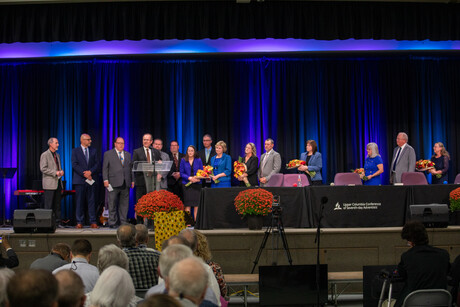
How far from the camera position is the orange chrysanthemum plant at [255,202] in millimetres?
7582

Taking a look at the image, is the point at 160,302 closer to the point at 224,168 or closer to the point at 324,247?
the point at 324,247

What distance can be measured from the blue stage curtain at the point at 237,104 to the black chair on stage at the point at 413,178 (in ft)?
9.97

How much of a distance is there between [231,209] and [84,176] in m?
3.37

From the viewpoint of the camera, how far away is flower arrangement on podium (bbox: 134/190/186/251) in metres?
7.38

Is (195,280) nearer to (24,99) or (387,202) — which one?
(387,202)

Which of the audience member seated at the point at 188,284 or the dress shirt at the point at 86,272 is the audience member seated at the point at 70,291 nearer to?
the audience member seated at the point at 188,284

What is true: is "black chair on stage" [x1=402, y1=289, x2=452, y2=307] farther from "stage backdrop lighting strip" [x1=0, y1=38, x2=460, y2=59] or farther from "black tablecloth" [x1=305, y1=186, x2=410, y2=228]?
"stage backdrop lighting strip" [x1=0, y1=38, x2=460, y2=59]

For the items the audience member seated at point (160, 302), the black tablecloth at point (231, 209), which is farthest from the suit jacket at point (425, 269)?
the black tablecloth at point (231, 209)

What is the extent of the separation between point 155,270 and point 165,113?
7.80 meters

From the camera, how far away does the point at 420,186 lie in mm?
8227

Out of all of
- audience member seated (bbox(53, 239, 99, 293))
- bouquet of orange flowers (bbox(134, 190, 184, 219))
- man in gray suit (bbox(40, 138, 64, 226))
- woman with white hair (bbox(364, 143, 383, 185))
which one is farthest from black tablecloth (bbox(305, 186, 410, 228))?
man in gray suit (bbox(40, 138, 64, 226))

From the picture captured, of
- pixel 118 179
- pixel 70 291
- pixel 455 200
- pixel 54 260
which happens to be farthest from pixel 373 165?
pixel 70 291

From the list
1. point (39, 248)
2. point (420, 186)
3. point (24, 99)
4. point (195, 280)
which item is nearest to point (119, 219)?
point (39, 248)

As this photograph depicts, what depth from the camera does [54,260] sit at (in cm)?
476
